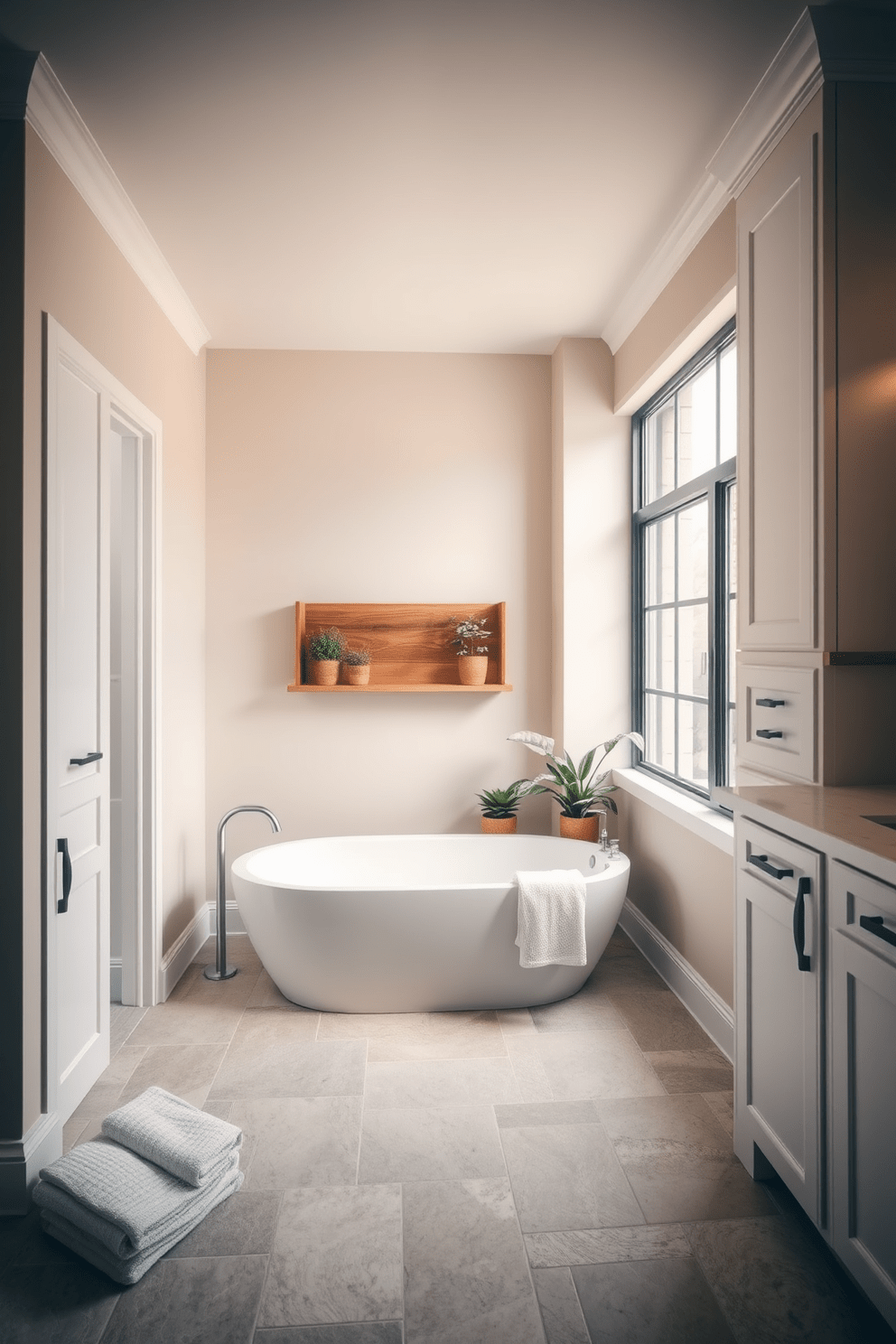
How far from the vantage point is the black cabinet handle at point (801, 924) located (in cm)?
157

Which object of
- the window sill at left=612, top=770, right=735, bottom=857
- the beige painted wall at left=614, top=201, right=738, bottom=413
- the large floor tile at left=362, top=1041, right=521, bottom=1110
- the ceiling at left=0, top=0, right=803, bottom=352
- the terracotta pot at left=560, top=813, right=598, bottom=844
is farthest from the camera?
Answer: the terracotta pot at left=560, top=813, right=598, bottom=844

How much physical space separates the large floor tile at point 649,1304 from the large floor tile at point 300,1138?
636 mm

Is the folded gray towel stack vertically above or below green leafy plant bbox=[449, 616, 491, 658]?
below

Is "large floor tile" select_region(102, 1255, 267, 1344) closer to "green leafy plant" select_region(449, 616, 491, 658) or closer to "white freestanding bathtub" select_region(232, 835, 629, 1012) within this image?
"white freestanding bathtub" select_region(232, 835, 629, 1012)

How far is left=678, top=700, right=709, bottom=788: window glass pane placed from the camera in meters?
3.07

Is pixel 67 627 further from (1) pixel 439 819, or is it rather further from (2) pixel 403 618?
(1) pixel 439 819

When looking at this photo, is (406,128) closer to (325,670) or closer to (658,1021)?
(325,670)

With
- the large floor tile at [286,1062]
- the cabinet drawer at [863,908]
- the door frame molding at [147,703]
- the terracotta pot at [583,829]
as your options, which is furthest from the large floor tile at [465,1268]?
the terracotta pot at [583,829]

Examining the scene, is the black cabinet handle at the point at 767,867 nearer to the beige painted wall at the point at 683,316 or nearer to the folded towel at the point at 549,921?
the folded towel at the point at 549,921

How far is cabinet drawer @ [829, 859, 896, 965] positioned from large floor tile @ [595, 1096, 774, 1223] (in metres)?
0.84

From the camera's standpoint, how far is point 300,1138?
7.09 feet

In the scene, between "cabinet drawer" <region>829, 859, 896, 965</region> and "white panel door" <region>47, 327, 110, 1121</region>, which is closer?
"cabinet drawer" <region>829, 859, 896, 965</region>

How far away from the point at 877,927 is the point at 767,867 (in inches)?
16.0

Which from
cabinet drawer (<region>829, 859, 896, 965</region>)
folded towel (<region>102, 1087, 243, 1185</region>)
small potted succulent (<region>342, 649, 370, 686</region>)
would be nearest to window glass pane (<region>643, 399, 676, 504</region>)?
small potted succulent (<region>342, 649, 370, 686</region>)
